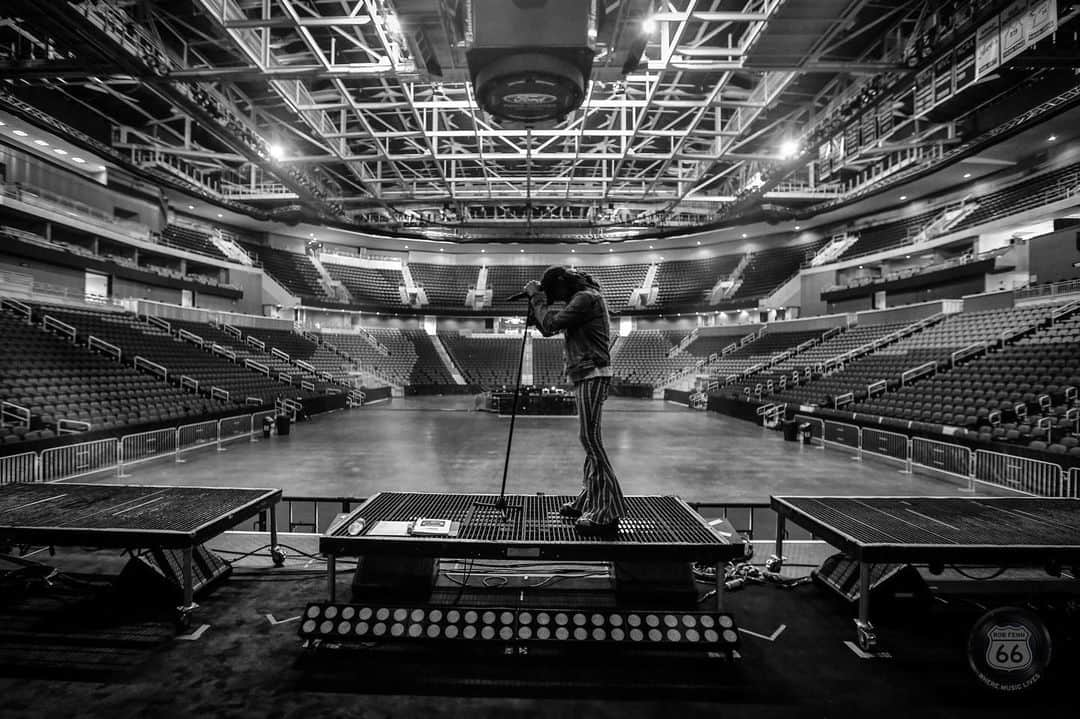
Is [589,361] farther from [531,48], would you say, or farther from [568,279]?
[531,48]

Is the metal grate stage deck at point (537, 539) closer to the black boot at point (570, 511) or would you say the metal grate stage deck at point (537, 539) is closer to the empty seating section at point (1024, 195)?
the black boot at point (570, 511)

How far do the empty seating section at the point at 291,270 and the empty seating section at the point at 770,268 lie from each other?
2734 centimetres

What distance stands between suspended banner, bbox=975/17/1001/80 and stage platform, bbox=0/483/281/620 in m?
14.4

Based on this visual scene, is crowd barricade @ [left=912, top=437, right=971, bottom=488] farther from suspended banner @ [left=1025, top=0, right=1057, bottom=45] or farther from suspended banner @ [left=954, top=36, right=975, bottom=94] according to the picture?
suspended banner @ [left=954, top=36, right=975, bottom=94]

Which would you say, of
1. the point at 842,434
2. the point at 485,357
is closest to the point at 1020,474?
the point at 842,434

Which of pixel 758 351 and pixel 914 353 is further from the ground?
pixel 758 351

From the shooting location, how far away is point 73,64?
10.3m

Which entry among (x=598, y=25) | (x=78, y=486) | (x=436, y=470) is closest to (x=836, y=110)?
(x=598, y=25)

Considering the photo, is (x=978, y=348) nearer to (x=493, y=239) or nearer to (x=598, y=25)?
(x=598, y=25)

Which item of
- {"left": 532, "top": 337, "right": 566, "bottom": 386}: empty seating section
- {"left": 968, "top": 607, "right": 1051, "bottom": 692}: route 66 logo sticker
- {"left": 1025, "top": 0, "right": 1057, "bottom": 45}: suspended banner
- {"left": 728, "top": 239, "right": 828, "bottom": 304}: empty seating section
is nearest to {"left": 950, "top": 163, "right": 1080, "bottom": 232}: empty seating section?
{"left": 728, "top": 239, "right": 828, "bottom": 304}: empty seating section

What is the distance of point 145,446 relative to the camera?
392 inches

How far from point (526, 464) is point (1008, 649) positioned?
7.70 metres

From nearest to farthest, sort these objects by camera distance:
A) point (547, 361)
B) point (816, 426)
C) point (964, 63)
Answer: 1. point (964, 63)
2. point (816, 426)
3. point (547, 361)

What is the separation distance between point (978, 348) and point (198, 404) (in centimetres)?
2240
